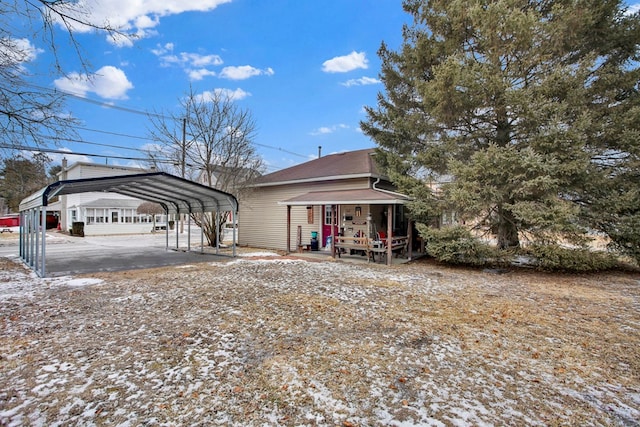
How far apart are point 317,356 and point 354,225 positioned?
341 inches

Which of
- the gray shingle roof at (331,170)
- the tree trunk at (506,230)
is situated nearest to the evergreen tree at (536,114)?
the tree trunk at (506,230)

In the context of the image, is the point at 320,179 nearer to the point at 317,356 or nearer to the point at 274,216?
the point at 274,216

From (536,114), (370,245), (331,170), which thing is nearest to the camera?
(536,114)

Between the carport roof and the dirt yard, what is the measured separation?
3.28 meters

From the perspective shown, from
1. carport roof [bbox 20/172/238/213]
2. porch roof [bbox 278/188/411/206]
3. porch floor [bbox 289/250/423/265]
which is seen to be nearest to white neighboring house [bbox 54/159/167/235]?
carport roof [bbox 20/172/238/213]

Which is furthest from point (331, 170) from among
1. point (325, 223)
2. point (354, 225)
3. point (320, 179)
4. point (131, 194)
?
point (131, 194)

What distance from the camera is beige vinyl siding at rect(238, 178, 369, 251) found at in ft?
42.9

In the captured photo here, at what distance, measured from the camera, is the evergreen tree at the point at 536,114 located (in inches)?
310

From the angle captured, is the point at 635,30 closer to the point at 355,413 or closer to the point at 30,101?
the point at 355,413

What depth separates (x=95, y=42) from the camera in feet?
14.1

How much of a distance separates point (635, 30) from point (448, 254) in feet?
26.5

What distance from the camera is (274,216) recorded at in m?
14.7

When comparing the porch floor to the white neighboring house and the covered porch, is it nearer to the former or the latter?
the covered porch

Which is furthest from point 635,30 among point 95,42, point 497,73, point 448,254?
point 95,42
